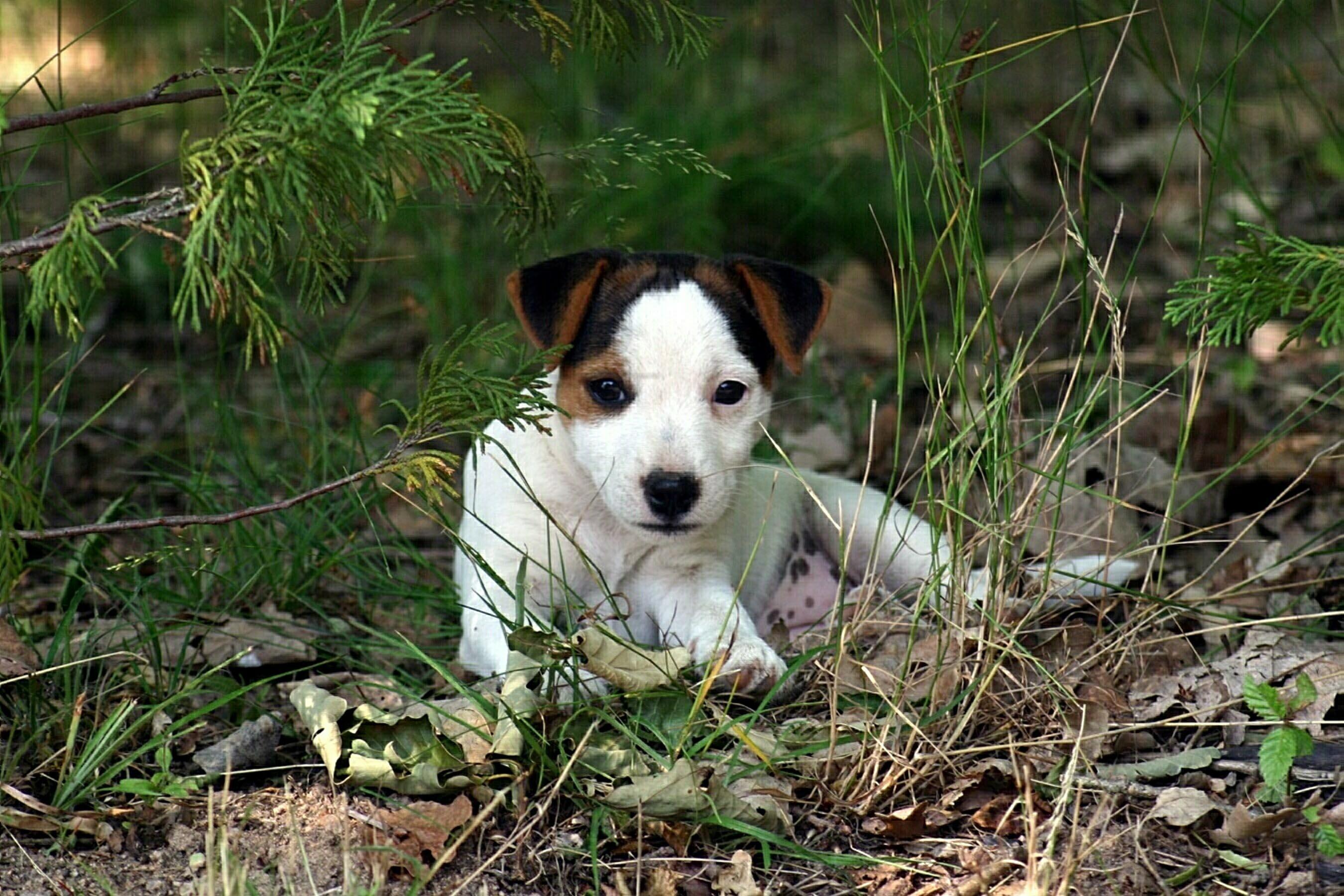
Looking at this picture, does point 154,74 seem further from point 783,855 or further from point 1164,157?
point 783,855

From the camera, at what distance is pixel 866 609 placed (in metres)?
4.08

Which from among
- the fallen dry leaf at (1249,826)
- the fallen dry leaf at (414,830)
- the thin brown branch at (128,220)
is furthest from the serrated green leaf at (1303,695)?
the thin brown branch at (128,220)

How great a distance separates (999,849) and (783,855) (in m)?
0.51

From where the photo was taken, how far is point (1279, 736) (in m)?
3.54

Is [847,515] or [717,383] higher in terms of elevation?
[717,383]

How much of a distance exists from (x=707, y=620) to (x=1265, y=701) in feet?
5.34

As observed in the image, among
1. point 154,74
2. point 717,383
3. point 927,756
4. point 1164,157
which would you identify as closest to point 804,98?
point 1164,157

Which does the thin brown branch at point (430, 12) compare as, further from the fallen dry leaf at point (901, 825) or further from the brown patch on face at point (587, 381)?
the fallen dry leaf at point (901, 825)

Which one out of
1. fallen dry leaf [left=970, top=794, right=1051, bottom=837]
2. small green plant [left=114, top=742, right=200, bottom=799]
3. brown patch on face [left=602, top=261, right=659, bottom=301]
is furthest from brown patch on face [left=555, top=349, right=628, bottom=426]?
fallen dry leaf [left=970, top=794, right=1051, bottom=837]

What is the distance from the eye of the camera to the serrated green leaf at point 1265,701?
3572mm

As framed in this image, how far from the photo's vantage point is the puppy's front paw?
13.3ft

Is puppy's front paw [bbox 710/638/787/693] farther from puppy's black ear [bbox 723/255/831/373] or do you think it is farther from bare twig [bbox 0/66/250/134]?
bare twig [bbox 0/66/250/134]

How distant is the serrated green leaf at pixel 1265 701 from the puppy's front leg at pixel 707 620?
1.23 metres

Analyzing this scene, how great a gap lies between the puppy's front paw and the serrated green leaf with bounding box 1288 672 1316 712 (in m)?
1.34
